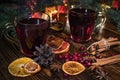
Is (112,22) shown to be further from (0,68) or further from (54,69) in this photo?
(0,68)

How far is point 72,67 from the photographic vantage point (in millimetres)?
646

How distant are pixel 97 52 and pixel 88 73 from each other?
114 millimetres

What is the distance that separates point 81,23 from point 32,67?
0.26 metres

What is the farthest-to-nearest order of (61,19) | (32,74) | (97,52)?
(61,19), (97,52), (32,74)

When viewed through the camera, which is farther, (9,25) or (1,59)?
(9,25)

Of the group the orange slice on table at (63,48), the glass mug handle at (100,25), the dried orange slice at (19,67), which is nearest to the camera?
the dried orange slice at (19,67)

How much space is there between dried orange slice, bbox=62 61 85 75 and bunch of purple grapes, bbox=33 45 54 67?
0.05 m

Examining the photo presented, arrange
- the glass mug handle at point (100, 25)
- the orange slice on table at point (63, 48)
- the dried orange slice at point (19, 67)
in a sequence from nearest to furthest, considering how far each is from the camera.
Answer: the dried orange slice at point (19, 67)
the orange slice on table at point (63, 48)
the glass mug handle at point (100, 25)

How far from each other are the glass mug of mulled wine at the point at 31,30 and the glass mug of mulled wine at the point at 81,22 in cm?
12

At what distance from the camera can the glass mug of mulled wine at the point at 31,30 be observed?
668mm

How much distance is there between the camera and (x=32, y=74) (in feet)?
2.03

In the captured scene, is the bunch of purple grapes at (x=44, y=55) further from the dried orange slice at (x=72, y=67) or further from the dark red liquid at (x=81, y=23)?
the dark red liquid at (x=81, y=23)

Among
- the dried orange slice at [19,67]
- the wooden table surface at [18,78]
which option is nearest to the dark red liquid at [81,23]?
the wooden table surface at [18,78]

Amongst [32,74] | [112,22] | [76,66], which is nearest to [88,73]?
[76,66]
